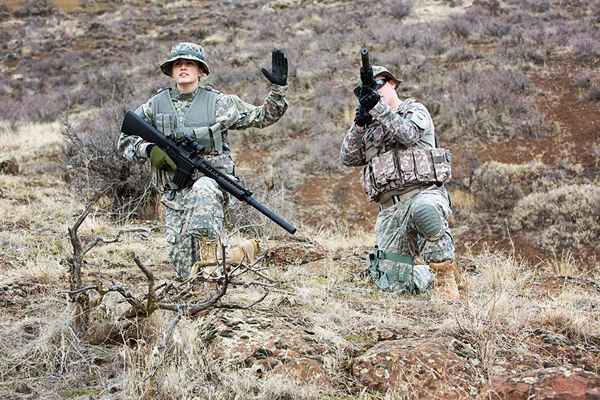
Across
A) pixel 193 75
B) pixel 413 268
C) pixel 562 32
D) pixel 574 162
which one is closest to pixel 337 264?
pixel 413 268

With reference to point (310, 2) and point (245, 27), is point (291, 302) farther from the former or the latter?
point (310, 2)

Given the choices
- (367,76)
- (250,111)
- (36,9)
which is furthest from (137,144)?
(36,9)

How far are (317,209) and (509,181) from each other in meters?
3.10

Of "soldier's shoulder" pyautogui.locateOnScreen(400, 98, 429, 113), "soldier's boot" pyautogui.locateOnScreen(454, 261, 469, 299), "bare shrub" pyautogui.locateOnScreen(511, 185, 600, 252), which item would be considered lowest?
"bare shrub" pyautogui.locateOnScreen(511, 185, 600, 252)

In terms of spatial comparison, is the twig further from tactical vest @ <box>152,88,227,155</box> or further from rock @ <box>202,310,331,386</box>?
tactical vest @ <box>152,88,227,155</box>

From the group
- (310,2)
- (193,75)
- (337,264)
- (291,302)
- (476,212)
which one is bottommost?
(476,212)

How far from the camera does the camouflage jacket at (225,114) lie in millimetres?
4727

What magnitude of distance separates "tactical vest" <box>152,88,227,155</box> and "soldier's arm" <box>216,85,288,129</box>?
0.25 ft

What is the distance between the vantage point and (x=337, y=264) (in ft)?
→ 17.6

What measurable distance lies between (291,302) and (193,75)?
2.06 metres

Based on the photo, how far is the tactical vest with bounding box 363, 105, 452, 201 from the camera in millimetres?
4648

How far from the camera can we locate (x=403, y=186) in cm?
473

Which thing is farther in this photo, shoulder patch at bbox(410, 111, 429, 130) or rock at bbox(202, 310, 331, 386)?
shoulder patch at bbox(410, 111, 429, 130)

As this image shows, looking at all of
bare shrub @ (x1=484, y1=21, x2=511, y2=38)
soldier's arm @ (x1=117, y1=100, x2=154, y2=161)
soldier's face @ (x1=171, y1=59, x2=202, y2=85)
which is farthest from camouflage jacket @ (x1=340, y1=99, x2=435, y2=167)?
bare shrub @ (x1=484, y1=21, x2=511, y2=38)
